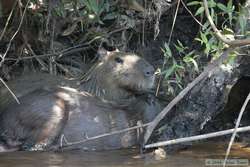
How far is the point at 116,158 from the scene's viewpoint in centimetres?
495

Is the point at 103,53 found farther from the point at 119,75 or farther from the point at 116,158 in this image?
the point at 116,158

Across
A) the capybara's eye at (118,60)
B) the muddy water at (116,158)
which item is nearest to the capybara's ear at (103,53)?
the capybara's eye at (118,60)

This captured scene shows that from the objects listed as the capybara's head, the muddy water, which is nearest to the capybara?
the capybara's head

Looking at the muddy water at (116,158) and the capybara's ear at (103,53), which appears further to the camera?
the capybara's ear at (103,53)

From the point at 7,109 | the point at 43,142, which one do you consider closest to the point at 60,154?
the point at 43,142

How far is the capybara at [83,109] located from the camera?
5.25 meters

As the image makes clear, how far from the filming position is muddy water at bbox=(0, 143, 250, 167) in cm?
466

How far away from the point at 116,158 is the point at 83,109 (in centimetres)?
72

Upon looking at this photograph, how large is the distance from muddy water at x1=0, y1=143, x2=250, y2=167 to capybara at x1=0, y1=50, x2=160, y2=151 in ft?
0.61

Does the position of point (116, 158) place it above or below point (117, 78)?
below

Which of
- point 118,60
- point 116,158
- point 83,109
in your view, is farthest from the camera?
point 118,60

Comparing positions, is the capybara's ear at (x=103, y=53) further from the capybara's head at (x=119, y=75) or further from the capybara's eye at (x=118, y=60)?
the capybara's eye at (x=118, y=60)

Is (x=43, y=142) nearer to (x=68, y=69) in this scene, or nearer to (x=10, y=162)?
(x=10, y=162)

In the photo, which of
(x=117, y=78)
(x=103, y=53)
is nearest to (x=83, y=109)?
(x=117, y=78)
